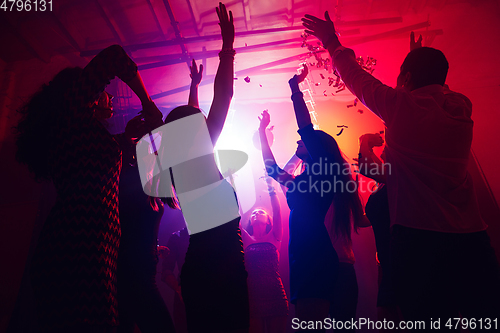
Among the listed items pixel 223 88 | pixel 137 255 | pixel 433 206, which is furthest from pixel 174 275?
pixel 433 206

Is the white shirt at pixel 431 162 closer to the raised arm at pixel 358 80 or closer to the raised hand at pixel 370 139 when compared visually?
the raised arm at pixel 358 80

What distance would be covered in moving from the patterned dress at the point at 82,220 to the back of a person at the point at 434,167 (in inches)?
51.4

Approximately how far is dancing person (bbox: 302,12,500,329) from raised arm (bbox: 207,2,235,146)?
2.51 feet

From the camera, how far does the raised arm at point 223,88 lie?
1.29m

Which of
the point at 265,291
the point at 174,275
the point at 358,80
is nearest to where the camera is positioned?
the point at 358,80

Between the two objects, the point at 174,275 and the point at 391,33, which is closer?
the point at 174,275

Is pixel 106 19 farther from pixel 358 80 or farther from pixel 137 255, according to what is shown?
pixel 358 80

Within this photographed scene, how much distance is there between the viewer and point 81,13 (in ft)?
14.6

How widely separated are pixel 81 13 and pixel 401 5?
6005 millimetres

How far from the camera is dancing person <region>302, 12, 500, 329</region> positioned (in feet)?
3.35

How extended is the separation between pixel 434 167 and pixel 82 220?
60.8 inches

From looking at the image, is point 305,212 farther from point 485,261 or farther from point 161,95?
point 161,95

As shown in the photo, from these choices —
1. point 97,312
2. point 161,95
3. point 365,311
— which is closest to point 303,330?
point 97,312

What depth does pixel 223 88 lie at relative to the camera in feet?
4.42
